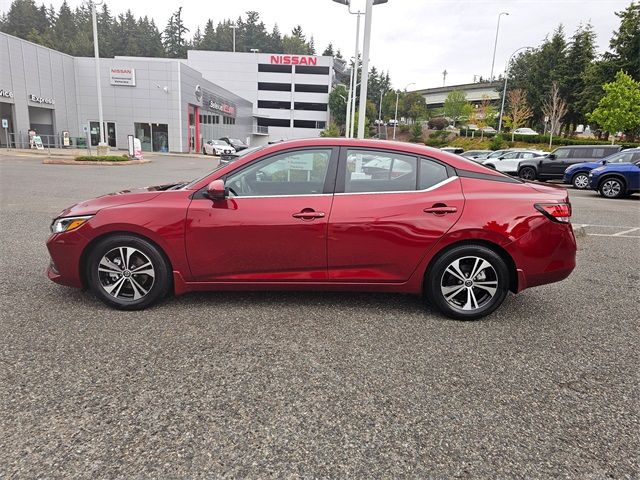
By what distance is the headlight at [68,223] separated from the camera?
150 inches

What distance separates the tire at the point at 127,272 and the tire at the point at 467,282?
235 cm

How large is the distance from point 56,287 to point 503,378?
4.21 m

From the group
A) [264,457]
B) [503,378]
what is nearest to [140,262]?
[264,457]

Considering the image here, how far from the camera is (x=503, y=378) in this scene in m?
2.99

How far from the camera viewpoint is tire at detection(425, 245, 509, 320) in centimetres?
379

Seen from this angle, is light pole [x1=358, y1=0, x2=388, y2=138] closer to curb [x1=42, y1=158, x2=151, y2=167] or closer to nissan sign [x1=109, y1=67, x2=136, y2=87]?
curb [x1=42, y1=158, x2=151, y2=167]

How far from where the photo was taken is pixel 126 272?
12.7 ft

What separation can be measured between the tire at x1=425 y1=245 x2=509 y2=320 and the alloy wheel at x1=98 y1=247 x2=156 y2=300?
97.2 inches

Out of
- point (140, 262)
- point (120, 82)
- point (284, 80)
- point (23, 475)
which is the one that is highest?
point (284, 80)

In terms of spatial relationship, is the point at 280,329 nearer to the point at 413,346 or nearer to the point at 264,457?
the point at 413,346

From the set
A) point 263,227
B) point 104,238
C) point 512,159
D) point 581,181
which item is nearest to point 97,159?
point 512,159

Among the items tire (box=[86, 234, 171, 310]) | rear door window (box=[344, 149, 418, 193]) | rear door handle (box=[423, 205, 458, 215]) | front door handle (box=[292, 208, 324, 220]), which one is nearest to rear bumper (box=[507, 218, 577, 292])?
rear door handle (box=[423, 205, 458, 215])

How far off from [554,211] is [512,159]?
20.2 meters

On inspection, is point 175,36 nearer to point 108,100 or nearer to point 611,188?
point 108,100
